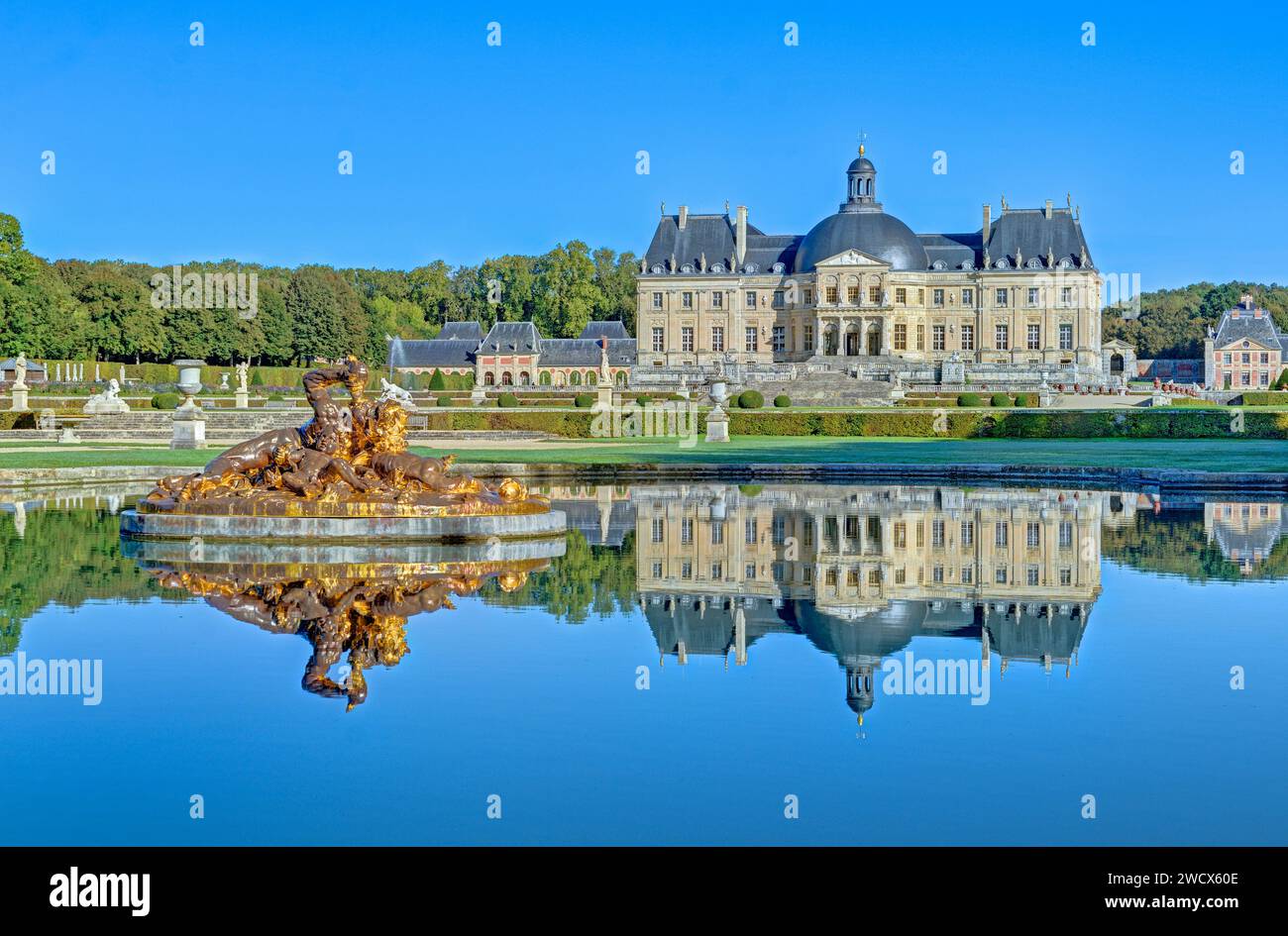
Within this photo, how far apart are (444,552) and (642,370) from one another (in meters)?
57.9

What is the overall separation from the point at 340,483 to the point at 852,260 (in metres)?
62.9

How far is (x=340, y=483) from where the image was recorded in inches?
501

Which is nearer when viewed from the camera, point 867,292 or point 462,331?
point 867,292

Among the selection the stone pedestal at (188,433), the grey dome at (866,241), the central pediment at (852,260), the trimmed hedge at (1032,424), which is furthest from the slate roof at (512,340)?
the stone pedestal at (188,433)

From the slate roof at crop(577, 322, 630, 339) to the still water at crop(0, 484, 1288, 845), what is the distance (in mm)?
74185

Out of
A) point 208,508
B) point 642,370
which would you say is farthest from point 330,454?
point 642,370

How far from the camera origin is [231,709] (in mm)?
6199

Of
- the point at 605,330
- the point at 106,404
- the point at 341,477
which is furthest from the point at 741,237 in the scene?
the point at 341,477

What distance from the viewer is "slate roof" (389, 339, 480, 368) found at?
85250 millimetres

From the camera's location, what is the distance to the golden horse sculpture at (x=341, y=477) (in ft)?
41.1

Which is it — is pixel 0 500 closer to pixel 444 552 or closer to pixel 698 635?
pixel 444 552

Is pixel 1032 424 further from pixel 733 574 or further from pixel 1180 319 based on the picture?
pixel 1180 319

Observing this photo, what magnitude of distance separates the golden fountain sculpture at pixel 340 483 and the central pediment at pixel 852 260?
62.0 m

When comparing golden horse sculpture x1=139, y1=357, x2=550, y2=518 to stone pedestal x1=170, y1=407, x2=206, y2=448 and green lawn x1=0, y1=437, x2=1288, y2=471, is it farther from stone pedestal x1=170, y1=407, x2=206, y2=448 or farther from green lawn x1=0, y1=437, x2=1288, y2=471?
stone pedestal x1=170, y1=407, x2=206, y2=448
